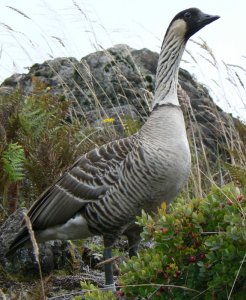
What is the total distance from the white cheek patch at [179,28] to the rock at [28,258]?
1910 millimetres

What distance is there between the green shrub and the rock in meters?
2.01

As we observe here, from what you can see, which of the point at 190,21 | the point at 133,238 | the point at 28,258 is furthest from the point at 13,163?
the point at 190,21

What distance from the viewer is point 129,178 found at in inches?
184

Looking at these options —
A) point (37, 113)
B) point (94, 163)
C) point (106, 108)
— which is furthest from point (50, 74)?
point (94, 163)

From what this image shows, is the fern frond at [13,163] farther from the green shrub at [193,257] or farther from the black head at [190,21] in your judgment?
the green shrub at [193,257]

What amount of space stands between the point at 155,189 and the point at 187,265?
1412 millimetres

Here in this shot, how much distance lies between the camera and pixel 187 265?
3230 mm

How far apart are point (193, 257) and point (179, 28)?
269 cm

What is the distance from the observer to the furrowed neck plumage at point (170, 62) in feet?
17.0

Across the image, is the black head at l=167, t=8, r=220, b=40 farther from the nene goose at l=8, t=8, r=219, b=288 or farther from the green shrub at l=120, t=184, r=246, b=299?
the green shrub at l=120, t=184, r=246, b=299

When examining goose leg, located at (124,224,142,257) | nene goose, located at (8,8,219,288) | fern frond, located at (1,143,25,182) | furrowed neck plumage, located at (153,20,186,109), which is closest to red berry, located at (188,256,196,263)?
nene goose, located at (8,8,219,288)

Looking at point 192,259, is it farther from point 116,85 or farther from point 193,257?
point 116,85

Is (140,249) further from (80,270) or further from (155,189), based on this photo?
(155,189)

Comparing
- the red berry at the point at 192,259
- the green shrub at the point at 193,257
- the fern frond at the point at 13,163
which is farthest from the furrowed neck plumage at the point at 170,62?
the red berry at the point at 192,259
